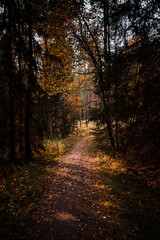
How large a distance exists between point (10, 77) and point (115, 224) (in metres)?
8.06

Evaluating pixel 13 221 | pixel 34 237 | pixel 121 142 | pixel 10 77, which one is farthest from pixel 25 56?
pixel 34 237

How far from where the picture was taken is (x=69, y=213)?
4.05m

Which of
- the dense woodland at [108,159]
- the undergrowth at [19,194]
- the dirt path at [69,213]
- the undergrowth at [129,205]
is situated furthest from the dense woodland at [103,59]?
the dirt path at [69,213]

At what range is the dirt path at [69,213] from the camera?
10.7 feet

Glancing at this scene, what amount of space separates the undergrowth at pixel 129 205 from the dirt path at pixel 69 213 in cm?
38

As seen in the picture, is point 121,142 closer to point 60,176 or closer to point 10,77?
point 60,176

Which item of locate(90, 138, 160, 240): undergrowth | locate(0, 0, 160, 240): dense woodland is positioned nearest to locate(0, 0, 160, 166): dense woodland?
locate(0, 0, 160, 240): dense woodland

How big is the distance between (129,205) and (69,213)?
218cm

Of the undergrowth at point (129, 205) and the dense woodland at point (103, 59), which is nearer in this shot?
the undergrowth at point (129, 205)

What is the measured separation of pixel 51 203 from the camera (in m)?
4.54

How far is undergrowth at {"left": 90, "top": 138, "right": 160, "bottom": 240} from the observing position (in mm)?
3121

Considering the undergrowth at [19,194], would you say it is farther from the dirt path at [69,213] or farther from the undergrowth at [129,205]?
the undergrowth at [129,205]

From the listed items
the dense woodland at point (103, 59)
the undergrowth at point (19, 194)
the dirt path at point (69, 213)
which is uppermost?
the dense woodland at point (103, 59)

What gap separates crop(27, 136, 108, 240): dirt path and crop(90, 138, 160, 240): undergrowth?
1.25 ft
